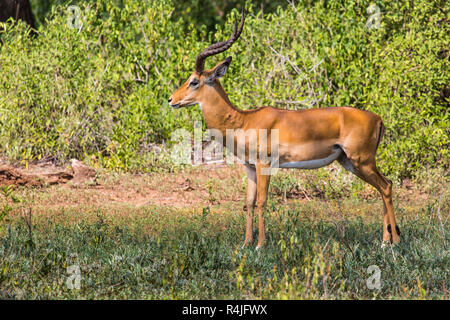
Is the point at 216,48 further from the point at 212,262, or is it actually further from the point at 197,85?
the point at 212,262

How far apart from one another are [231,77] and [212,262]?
6.27m

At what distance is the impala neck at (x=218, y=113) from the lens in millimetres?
6664

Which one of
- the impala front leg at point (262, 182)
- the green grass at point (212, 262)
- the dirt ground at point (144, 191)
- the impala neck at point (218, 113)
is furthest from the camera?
the dirt ground at point (144, 191)

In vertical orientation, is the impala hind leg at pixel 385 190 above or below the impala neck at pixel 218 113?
below

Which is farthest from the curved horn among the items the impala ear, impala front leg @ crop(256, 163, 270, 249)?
impala front leg @ crop(256, 163, 270, 249)

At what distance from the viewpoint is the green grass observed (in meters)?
5.08

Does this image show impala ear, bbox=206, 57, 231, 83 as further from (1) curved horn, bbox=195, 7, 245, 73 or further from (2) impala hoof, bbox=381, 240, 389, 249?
(2) impala hoof, bbox=381, 240, 389, 249

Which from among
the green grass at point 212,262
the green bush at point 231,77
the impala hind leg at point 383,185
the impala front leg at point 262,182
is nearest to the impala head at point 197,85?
the impala front leg at point 262,182

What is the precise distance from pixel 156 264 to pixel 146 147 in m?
5.88

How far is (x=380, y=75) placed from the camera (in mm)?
9828

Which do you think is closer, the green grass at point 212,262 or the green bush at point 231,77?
the green grass at point 212,262

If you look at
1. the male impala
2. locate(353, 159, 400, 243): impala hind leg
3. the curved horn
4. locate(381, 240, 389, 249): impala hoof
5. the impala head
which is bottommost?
locate(381, 240, 389, 249): impala hoof

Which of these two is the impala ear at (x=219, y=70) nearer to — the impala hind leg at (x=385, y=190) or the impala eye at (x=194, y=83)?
the impala eye at (x=194, y=83)

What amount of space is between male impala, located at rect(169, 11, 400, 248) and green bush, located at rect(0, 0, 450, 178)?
2501 millimetres
